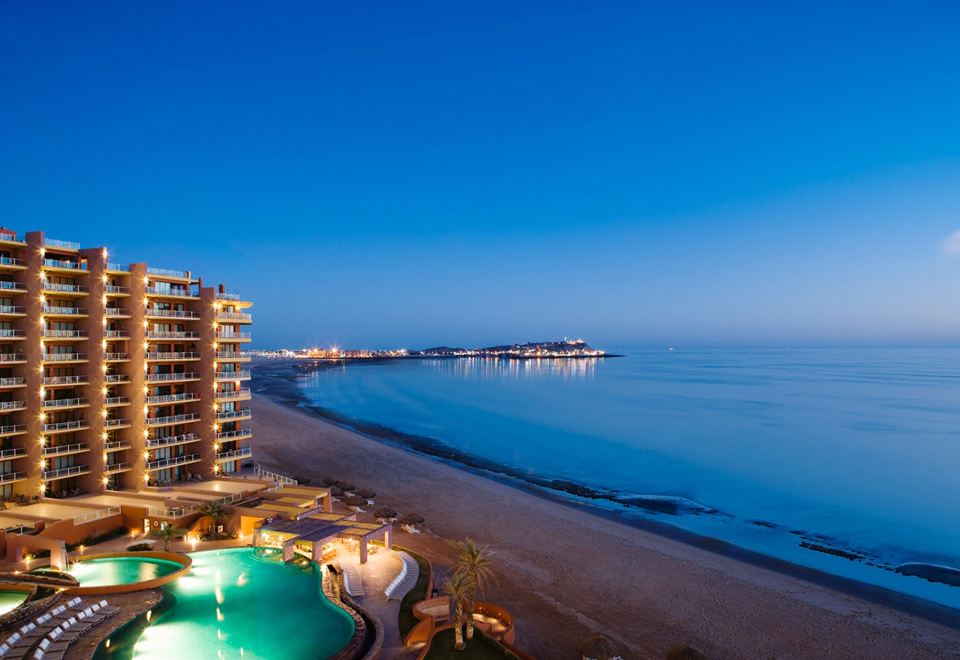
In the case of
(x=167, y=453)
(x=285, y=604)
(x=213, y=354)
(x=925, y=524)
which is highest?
(x=213, y=354)

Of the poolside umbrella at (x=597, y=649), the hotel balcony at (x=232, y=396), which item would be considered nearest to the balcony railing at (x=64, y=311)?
Answer: the hotel balcony at (x=232, y=396)

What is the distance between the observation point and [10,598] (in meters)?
22.7

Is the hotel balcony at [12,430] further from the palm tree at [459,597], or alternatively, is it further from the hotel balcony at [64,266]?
the palm tree at [459,597]

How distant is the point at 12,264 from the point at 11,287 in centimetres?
125

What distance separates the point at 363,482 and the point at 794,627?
31.5m

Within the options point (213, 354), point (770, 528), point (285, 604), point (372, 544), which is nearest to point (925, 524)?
point (770, 528)

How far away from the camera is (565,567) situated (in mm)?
29891

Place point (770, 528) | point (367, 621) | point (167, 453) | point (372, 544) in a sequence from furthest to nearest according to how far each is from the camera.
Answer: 1. point (770, 528)
2. point (167, 453)
3. point (372, 544)
4. point (367, 621)

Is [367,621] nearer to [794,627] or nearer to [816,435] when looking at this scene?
[794,627]

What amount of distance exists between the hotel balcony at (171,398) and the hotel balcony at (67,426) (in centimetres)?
353

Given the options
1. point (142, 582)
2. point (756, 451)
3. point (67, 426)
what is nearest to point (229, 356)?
point (67, 426)

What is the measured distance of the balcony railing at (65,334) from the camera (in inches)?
→ 1299

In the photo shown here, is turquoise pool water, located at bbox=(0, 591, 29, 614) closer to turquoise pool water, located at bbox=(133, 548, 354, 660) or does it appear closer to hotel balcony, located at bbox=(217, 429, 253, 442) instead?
turquoise pool water, located at bbox=(133, 548, 354, 660)

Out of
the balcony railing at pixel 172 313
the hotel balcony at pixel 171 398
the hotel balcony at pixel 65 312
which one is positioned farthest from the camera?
the balcony railing at pixel 172 313
